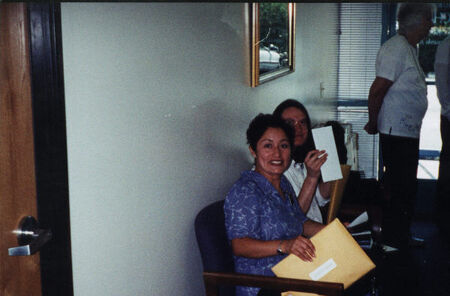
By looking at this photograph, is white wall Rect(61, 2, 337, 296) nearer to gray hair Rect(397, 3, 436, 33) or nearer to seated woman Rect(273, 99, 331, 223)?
seated woman Rect(273, 99, 331, 223)

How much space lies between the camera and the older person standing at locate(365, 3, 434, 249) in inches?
130

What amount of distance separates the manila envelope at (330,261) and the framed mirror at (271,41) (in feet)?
3.61

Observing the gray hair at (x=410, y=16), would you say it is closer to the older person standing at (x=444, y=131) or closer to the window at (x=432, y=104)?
the older person standing at (x=444, y=131)

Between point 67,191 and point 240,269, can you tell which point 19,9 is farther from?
point 240,269

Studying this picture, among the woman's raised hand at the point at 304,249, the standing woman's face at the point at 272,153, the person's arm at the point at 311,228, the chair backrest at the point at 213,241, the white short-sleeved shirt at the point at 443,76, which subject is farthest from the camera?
the white short-sleeved shirt at the point at 443,76

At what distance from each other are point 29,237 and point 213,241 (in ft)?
2.28

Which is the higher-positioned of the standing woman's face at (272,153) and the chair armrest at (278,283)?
the standing woman's face at (272,153)

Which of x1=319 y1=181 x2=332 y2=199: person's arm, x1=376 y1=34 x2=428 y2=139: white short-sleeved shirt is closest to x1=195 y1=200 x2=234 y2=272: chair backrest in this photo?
x1=319 y1=181 x2=332 y2=199: person's arm

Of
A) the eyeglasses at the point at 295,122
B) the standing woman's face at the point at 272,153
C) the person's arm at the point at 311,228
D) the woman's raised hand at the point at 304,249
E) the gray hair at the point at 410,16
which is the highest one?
the gray hair at the point at 410,16

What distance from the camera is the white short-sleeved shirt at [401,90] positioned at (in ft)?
10.8

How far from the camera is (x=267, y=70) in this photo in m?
2.83

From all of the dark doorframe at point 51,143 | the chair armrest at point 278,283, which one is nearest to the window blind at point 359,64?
the chair armrest at point 278,283

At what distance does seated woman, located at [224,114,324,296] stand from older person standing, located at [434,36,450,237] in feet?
7.16

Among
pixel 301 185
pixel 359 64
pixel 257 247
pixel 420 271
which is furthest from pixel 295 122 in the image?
pixel 359 64
